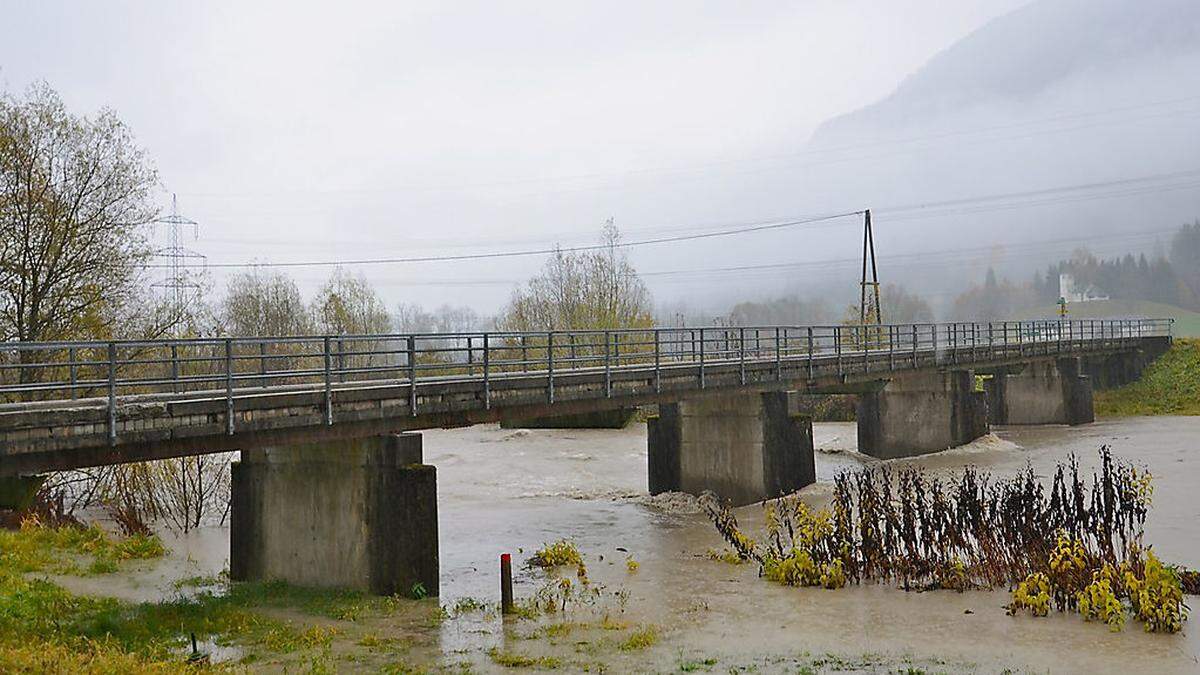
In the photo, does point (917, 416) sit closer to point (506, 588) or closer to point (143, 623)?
point (506, 588)

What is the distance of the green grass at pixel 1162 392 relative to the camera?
56750mm

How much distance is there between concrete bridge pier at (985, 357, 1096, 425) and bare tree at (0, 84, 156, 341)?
1519 inches

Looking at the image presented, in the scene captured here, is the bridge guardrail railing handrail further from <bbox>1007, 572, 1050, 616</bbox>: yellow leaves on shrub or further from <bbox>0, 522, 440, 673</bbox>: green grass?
<bbox>1007, 572, 1050, 616</bbox>: yellow leaves on shrub

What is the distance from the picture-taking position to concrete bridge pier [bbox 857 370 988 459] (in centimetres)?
4175

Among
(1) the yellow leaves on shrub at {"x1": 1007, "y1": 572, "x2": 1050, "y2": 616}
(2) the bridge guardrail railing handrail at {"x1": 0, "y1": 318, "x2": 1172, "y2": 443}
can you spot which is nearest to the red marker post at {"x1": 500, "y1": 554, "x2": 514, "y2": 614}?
(2) the bridge guardrail railing handrail at {"x1": 0, "y1": 318, "x2": 1172, "y2": 443}

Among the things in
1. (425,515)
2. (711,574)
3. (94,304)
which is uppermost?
(94,304)

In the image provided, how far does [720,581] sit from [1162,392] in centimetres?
4754

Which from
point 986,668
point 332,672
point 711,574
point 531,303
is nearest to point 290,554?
point 332,672

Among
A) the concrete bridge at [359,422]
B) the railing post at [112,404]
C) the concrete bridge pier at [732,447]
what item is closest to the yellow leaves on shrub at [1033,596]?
the concrete bridge at [359,422]

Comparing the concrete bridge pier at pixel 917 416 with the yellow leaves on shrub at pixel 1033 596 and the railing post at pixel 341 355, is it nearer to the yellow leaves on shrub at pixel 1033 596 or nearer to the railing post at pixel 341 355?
the railing post at pixel 341 355

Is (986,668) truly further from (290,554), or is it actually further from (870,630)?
(290,554)

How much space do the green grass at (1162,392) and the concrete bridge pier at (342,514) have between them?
47.6 m

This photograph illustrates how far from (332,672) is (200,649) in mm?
2476

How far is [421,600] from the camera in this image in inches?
720
